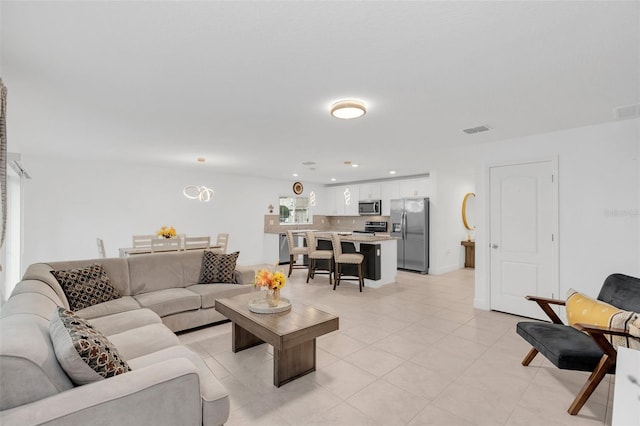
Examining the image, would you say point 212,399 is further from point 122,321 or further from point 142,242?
point 142,242

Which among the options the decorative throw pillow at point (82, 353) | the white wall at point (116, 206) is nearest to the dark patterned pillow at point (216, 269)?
the decorative throw pillow at point (82, 353)

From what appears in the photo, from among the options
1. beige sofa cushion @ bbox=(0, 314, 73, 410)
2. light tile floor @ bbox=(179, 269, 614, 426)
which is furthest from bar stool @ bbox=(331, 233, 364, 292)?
beige sofa cushion @ bbox=(0, 314, 73, 410)

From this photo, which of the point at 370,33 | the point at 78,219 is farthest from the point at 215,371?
the point at 78,219

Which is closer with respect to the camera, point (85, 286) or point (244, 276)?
point (85, 286)

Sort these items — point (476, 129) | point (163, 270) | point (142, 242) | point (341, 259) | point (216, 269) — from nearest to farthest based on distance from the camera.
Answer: point (476, 129) < point (163, 270) < point (216, 269) < point (142, 242) < point (341, 259)

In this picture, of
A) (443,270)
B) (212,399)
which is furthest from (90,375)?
(443,270)

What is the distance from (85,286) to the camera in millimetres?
2932

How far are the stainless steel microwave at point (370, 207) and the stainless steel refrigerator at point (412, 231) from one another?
20.4 inches

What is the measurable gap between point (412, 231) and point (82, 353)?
21.7 feet

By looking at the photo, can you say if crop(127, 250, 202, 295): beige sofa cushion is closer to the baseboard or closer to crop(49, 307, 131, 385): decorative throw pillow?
crop(49, 307, 131, 385): decorative throw pillow

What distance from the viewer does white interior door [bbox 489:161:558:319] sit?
3744mm

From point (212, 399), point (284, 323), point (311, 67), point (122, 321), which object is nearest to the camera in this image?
point (212, 399)

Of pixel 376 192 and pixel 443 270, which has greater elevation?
pixel 376 192

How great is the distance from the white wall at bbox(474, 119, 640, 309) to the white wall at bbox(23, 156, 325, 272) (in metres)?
6.33
